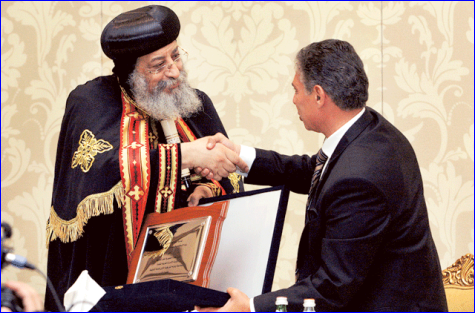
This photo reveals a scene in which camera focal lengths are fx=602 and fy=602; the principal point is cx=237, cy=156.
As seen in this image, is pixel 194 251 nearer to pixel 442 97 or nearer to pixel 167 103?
pixel 167 103

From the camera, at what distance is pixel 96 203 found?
102 inches

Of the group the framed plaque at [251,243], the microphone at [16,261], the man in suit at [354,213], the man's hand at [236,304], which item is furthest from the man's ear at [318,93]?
the microphone at [16,261]

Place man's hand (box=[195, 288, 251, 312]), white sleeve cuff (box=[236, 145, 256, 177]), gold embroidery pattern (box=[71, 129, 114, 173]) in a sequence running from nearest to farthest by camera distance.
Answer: man's hand (box=[195, 288, 251, 312]) < gold embroidery pattern (box=[71, 129, 114, 173]) < white sleeve cuff (box=[236, 145, 256, 177])

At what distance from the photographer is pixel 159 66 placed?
2.90m

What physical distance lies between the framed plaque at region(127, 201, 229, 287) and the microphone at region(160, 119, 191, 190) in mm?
341

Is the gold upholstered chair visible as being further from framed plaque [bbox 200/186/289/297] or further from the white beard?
the white beard

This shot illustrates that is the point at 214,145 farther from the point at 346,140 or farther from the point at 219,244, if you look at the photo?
the point at 346,140

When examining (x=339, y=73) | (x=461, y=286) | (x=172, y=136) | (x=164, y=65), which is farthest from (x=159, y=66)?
(x=461, y=286)

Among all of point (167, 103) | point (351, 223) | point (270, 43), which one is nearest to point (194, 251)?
point (351, 223)

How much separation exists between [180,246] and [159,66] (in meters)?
0.93

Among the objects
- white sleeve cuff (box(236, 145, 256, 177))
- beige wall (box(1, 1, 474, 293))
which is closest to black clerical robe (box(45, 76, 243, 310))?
white sleeve cuff (box(236, 145, 256, 177))

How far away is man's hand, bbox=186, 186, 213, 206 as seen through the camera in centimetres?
279

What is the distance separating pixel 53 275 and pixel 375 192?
1591mm

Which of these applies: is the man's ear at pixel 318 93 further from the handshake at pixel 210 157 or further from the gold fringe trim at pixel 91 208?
the gold fringe trim at pixel 91 208
